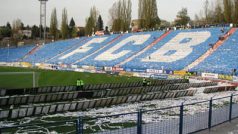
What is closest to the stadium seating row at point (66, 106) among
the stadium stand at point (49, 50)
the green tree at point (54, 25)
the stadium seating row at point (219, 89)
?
the stadium seating row at point (219, 89)

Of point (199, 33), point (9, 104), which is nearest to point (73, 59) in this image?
point (199, 33)

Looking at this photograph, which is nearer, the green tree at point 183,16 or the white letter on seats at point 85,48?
the white letter on seats at point 85,48

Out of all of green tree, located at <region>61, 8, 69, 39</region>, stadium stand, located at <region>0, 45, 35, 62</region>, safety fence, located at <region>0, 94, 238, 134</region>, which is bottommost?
stadium stand, located at <region>0, 45, 35, 62</region>

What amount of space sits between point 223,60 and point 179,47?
1275 centimetres

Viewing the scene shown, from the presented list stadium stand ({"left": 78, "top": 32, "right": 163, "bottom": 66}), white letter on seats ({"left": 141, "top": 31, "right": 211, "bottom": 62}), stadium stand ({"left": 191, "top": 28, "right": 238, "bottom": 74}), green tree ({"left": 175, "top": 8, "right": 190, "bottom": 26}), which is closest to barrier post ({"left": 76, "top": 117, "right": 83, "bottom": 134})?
stadium stand ({"left": 191, "top": 28, "right": 238, "bottom": 74})

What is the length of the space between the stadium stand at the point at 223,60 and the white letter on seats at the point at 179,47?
18.1 ft

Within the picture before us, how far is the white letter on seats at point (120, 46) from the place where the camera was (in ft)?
228

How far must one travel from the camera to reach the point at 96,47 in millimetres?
80188

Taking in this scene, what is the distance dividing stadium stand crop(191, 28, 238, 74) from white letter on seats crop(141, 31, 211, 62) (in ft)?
18.1

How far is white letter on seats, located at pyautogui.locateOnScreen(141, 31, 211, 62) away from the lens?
59.8 meters

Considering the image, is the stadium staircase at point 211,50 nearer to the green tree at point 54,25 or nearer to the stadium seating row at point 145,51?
the stadium seating row at point 145,51

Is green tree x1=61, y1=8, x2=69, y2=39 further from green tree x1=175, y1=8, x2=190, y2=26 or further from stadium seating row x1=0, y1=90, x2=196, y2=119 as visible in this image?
stadium seating row x1=0, y1=90, x2=196, y2=119

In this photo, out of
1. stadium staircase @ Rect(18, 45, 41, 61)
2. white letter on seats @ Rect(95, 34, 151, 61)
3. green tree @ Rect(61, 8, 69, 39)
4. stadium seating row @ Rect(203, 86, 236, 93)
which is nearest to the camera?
stadium seating row @ Rect(203, 86, 236, 93)

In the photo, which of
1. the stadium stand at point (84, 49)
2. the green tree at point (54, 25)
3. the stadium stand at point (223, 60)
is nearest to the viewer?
the stadium stand at point (223, 60)
